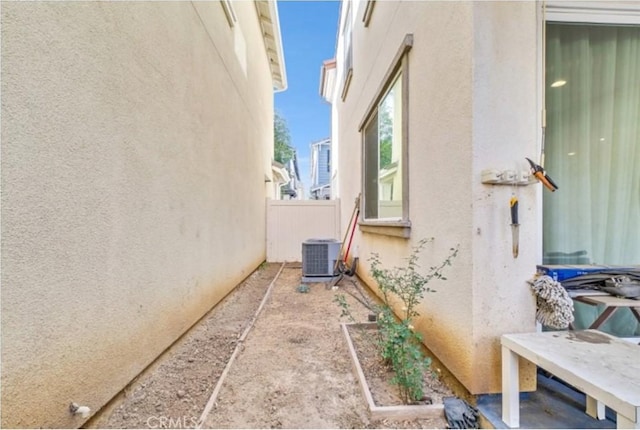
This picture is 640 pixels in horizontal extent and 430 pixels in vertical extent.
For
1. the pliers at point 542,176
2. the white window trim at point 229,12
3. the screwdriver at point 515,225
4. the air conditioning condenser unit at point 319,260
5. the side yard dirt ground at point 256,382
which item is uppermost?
the white window trim at point 229,12

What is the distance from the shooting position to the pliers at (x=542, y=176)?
5.03ft

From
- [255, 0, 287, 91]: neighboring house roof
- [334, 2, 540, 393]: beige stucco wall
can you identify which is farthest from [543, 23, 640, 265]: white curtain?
[255, 0, 287, 91]: neighboring house roof

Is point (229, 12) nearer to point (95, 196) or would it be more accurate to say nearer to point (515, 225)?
point (95, 196)

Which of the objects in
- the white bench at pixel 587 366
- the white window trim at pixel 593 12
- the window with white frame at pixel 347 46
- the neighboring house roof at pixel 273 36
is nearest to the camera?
the white bench at pixel 587 366

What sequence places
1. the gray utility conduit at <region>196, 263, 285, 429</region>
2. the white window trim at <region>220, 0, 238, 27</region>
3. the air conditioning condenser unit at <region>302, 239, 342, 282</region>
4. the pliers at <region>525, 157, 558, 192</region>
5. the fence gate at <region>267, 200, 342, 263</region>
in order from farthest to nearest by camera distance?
1. the fence gate at <region>267, 200, 342, 263</region>
2. the air conditioning condenser unit at <region>302, 239, 342, 282</region>
3. the white window trim at <region>220, 0, 238, 27</region>
4. the gray utility conduit at <region>196, 263, 285, 429</region>
5. the pliers at <region>525, 157, 558, 192</region>

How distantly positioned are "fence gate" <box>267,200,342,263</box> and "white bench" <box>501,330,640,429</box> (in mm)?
6333

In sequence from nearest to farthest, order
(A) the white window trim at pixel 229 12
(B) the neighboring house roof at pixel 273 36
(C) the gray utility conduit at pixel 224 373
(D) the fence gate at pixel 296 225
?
(C) the gray utility conduit at pixel 224 373, (A) the white window trim at pixel 229 12, (B) the neighboring house roof at pixel 273 36, (D) the fence gate at pixel 296 225

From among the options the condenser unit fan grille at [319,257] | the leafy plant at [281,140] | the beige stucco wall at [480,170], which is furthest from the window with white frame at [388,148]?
the leafy plant at [281,140]

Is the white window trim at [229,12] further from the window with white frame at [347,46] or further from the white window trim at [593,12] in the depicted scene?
the white window trim at [593,12]

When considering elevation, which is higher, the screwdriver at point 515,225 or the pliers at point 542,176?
the pliers at point 542,176

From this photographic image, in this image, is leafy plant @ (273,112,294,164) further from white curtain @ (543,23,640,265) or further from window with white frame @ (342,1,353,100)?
white curtain @ (543,23,640,265)

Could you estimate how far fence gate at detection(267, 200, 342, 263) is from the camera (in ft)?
25.6

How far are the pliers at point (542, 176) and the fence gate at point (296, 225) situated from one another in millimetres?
6217

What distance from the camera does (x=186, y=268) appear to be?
9.00 ft
